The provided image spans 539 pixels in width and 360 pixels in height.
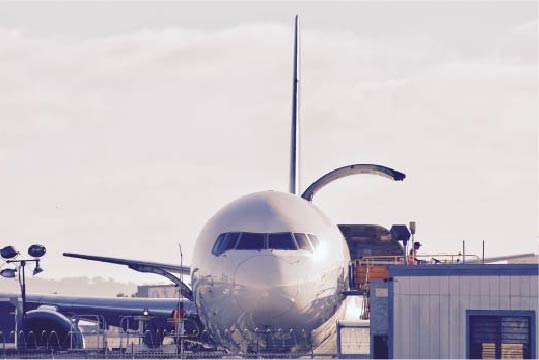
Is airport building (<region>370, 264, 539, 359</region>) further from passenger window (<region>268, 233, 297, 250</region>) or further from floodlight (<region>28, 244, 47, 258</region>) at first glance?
floodlight (<region>28, 244, 47, 258</region>)

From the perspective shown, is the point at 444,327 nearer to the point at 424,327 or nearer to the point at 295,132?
the point at 424,327

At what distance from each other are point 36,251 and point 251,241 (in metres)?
11.9

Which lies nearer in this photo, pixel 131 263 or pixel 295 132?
pixel 131 263

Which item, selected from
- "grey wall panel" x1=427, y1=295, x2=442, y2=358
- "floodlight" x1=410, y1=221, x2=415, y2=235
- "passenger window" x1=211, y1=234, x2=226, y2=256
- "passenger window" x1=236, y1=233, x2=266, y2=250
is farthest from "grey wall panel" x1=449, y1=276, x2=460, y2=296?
"floodlight" x1=410, y1=221, x2=415, y2=235

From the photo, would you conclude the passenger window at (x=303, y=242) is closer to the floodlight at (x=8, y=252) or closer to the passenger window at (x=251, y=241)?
the passenger window at (x=251, y=241)

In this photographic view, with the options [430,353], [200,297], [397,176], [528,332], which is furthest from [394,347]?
[397,176]

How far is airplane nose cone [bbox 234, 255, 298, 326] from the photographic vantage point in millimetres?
35000

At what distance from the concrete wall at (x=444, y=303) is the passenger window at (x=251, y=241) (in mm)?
3757

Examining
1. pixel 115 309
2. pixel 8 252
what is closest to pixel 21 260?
pixel 8 252

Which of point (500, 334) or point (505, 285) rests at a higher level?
point (505, 285)

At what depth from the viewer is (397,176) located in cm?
4428

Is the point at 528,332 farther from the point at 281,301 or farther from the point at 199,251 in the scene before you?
the point at 199,251

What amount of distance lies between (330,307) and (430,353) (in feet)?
14.7

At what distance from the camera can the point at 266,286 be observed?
34938 millimetres
